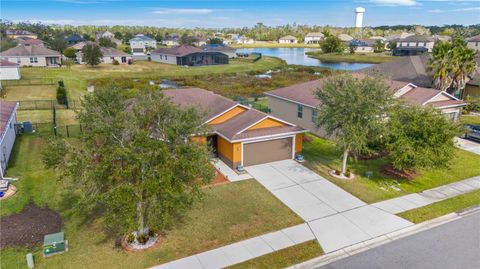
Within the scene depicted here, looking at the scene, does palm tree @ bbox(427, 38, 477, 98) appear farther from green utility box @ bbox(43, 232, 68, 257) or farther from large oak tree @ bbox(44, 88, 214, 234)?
green utility box @ bbox(43, 232, 68, 257)

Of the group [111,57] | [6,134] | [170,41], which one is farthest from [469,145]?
[170,41]

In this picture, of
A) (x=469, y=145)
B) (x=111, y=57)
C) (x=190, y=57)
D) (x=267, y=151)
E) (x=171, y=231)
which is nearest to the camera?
(x=171, y=231)

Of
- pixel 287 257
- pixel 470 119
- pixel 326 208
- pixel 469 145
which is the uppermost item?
pixel 470 119

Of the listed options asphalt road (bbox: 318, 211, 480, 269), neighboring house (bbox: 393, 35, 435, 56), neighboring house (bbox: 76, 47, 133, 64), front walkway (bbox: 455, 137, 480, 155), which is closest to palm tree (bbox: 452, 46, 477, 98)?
front walkway (bbox: 455, 137, 480, 155)

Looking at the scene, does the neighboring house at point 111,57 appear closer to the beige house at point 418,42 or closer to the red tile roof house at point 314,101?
the red tile roof house at point 314,101

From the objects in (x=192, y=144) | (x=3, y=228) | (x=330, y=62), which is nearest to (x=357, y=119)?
(x=192, y=144)

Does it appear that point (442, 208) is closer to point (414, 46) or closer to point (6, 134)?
point (6, 134)

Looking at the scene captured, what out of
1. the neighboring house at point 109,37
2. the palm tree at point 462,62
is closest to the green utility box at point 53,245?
the palm tree at point 462,62
